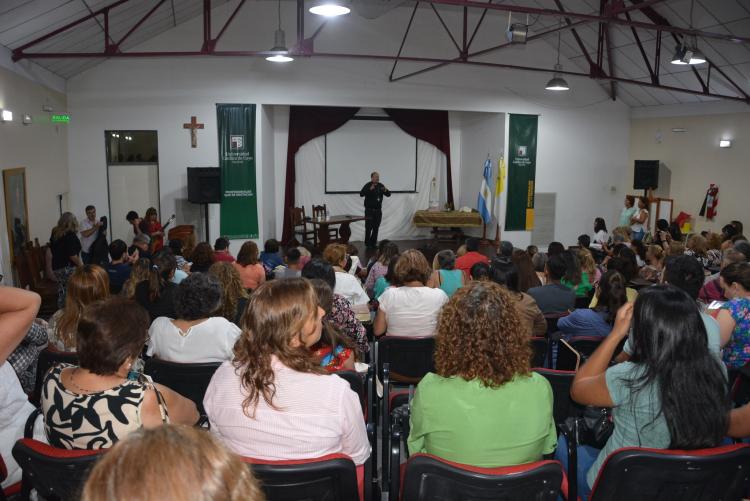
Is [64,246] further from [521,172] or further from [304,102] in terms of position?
[521,172]

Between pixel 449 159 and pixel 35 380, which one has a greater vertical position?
pixel 449 159

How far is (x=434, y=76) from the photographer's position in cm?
1224

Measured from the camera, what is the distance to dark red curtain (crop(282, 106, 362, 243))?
13000mm

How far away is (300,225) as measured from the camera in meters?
12.4

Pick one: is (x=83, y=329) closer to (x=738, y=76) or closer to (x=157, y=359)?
(x=157, y=359)

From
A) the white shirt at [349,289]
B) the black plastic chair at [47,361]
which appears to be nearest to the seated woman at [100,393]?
the black plastic chair at [47,361]

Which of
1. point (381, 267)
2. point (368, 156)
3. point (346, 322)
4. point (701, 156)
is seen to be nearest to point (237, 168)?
point (368, 156)

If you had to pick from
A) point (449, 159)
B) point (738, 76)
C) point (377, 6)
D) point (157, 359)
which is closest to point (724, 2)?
point (738, 76)

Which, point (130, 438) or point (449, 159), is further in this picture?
point (449, 159)

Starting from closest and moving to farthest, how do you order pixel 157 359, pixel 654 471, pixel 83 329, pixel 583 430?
pixel 654 471 → pixel 83 329 → pixel 583 430 → pixel 157 359

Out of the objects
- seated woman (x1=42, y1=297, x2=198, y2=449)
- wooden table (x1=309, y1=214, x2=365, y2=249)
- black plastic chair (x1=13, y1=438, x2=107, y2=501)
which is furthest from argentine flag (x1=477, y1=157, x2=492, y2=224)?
black plastic chair (x1=13, y1=438, x2=107, y2=501)

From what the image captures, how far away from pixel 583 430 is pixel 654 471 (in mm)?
584

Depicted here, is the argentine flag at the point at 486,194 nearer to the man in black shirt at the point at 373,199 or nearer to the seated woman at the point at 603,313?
the man in black shirt at the point at 373,199

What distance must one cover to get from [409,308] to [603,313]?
4.18ft
